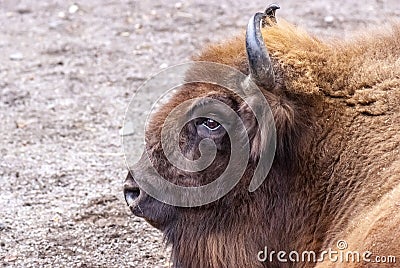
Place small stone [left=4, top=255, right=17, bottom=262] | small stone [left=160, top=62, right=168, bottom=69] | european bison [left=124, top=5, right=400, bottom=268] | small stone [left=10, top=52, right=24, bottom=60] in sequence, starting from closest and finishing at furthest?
european bison [left=124, top=5, right=400, bottom=268], small stone [left=4, top=255, right=17, bottom=262], small stone [left=160, top=62, right=168, bottom=69], small stone [left=10, top=52, right=24, bottom=60]

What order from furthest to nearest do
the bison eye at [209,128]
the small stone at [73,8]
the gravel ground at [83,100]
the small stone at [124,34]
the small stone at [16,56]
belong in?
the small stone at [73,8] < the small stone at [124,34] < the small stone at [16,56] < the gravel ground at [83,100] < the bison eye at [209,128]

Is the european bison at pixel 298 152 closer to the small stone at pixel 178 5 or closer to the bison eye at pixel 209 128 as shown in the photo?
the bison eye at pixel 209 128

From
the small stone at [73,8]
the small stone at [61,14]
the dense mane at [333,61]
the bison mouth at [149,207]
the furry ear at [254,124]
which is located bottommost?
the small stone at [61,14]

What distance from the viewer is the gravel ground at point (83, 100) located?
15.1 ft

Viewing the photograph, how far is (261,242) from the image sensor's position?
333cm

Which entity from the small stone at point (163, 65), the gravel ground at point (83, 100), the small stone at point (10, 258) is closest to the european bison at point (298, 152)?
the gravel ground at point (83, 100)

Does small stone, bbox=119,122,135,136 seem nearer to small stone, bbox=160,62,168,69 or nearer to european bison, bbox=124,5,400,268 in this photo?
small stone, bbox=160,62,168,69

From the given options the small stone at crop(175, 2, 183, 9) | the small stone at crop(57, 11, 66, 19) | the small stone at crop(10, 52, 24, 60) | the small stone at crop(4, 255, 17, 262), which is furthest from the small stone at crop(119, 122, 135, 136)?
the small stone at crop(175, 2, 183, 9)

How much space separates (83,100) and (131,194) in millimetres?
3328

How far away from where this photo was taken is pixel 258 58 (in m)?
3.15

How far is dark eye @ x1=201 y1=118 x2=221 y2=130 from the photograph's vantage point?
3324mm

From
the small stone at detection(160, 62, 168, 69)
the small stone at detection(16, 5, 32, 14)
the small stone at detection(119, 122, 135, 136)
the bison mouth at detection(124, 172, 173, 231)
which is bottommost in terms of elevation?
the small stone at detection(16, 5, 32, 14)

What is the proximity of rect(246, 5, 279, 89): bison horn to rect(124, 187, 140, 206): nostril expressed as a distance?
825mm

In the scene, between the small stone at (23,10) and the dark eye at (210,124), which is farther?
the small stone at (23,10)
